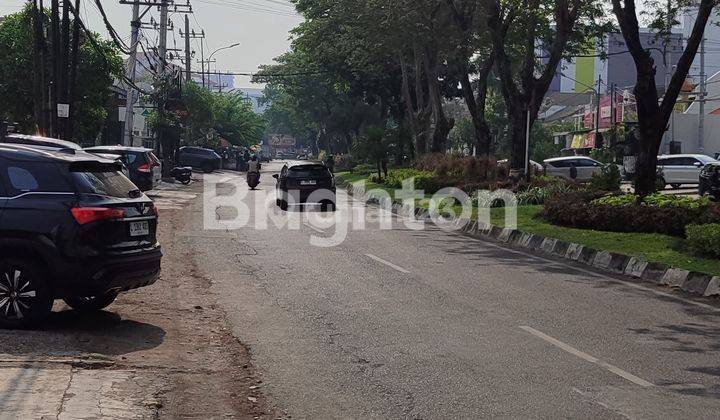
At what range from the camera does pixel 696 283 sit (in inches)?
541

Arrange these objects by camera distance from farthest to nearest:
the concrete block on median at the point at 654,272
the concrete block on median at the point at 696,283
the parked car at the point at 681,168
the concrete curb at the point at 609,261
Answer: the parked car at the point at 681,168
the concrete block on median at the point at 654,272
the concrete curb at the point at 609,261
the concrete block on median at the point at 696,283

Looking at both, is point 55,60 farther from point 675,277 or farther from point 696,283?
point 696,283

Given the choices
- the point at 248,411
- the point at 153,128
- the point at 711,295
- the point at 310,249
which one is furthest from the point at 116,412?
the point at 153,128

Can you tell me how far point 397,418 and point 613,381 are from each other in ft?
6.81

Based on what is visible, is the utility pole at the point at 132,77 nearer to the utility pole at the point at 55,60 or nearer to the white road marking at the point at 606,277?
the utility pole at the point at 55,60

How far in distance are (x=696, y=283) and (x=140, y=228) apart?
7.64 m

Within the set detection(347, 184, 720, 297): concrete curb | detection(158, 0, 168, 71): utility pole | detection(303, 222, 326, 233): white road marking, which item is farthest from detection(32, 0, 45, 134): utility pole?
detection(158, 0, 168, 71): utility pole

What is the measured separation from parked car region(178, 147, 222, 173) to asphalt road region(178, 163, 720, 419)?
51.7 m

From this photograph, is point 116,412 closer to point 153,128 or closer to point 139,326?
point 139,326

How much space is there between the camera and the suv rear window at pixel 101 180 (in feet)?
32.9

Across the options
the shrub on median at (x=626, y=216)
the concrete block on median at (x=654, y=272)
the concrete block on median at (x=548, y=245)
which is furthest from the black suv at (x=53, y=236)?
the shrub on median at (x=626, y=216)

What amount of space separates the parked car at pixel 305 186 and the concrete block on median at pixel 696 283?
58.9ft

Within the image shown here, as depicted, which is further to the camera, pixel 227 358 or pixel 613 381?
pixel 227 358

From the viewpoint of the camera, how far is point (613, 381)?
7.98 meters
